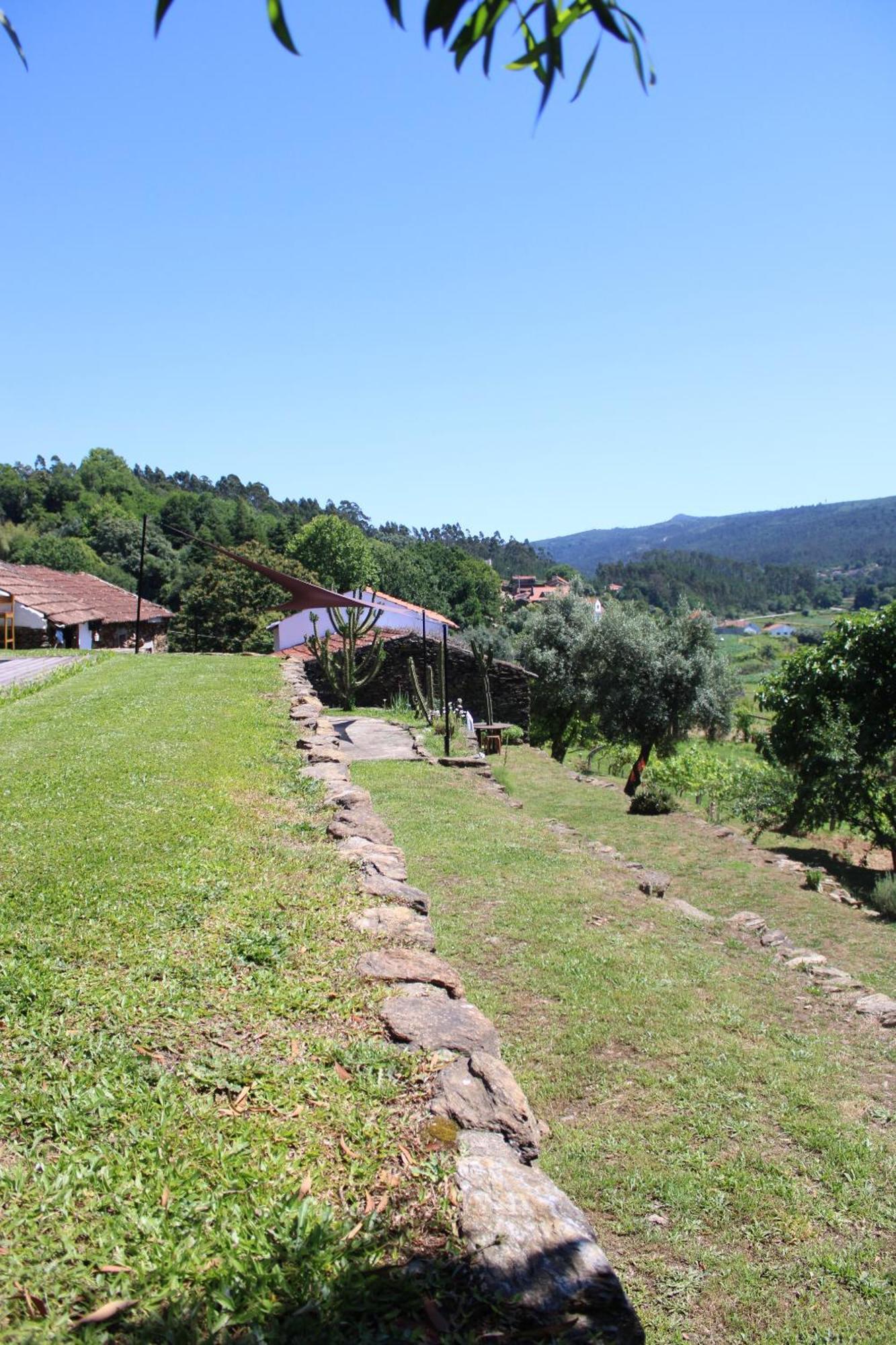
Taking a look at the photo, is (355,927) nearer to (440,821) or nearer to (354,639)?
(440,821)

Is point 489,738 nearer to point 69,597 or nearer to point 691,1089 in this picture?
point 691,1089

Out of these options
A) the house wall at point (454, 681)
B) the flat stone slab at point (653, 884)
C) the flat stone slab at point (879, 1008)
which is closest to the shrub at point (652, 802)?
the flat stone slab at point (653, 884)

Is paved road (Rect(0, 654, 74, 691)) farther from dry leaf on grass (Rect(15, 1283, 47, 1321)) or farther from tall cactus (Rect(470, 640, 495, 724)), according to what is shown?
dry leaf on grass (Rect(15, 1283, 47, 1321))

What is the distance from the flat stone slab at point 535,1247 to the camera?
2.29 m

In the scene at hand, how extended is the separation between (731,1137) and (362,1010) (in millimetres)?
1757

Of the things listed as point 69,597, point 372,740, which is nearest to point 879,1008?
point 372,740

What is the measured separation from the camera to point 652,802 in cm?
1322

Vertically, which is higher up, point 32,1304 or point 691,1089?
point 32,1304

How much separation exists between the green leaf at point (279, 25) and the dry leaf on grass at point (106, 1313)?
2.68 m

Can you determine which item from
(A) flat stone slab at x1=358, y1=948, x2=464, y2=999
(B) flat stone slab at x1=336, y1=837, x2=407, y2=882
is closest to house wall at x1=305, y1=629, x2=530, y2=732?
(B) flat stone slab at x1=336, y1=837, x2=407, y2=882

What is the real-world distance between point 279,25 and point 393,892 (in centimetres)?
444

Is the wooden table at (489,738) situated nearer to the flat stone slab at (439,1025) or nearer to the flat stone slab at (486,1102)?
the flat stone slab at (439,1025)

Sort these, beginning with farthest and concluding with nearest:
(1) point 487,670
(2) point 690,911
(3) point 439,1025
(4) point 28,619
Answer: (4) point 28,619
(1) point 487,670
(2) point 690,911
(3) point 439,1025

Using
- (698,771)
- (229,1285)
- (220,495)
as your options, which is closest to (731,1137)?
(229,1285)
